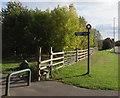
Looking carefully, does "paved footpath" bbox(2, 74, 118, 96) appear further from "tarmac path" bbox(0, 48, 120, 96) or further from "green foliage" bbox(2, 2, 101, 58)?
"green foliage" bbox(2, 2, 101, 58)

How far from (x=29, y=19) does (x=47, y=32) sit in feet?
13.4

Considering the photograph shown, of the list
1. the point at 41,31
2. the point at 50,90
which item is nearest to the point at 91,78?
the point at 50,90

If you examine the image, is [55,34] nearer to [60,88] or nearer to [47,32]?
[47,32]

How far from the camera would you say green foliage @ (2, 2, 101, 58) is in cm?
1475

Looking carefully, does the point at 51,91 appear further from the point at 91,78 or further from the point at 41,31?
the point at 41,31

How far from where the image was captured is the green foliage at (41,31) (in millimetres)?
14750

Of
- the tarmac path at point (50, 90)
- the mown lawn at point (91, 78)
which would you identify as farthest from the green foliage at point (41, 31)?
the tarmac path at point (50, 90)

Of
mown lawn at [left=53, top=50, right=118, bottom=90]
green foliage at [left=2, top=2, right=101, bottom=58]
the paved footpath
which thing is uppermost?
green foliage at [left=2, top=2, right=101, bottom=58]

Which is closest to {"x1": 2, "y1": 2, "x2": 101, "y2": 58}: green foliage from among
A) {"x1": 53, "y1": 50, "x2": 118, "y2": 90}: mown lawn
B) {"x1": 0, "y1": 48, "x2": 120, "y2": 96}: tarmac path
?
{"x1": 53, "y1": 50, "x2": 118, "y2": 90}: mown lawn

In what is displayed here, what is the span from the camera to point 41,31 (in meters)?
18.0

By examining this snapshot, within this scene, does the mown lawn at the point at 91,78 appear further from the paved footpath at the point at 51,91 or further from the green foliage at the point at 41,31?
the green foliage at the point at 41,31

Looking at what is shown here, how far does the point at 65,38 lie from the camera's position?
14375 millimetres

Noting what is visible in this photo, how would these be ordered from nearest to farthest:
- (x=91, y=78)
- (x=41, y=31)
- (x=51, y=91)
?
(x=51, y=91)
(x=91, y=78)
(x=41, y=31)

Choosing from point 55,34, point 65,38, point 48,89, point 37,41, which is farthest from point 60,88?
point 37,41
